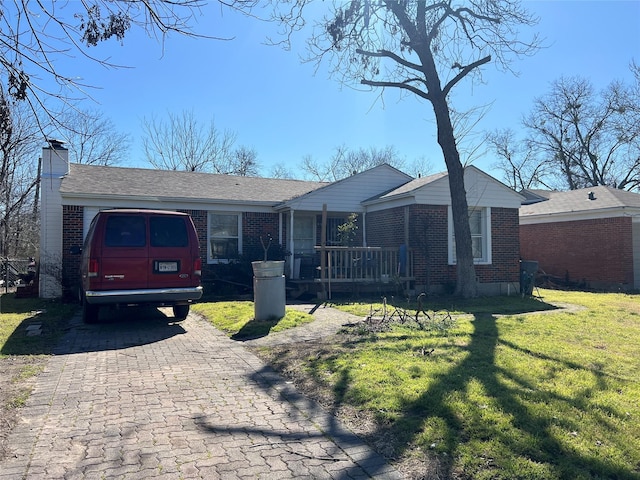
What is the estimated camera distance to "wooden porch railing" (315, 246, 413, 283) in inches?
519

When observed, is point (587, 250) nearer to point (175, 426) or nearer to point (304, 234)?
point (304, 234)

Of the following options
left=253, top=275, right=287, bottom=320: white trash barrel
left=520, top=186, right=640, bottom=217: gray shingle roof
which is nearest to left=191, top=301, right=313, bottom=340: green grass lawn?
left=253, top=275, right=287, bottom=320: white trash barrel

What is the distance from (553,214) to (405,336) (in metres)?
15.3

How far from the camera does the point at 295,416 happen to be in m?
4.12

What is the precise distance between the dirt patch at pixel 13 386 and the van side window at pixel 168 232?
281 cm

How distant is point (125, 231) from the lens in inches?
323

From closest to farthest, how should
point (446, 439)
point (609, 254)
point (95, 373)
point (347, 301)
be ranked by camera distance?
point (446, 439)
point (95, 373)
point (347, 301)
point (609, 254)

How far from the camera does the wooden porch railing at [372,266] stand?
13.2 metres

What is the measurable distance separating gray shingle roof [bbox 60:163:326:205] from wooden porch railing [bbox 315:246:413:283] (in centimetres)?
349

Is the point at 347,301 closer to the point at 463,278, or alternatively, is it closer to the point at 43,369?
the point at 463,278

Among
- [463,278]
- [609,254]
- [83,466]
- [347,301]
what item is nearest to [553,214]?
[609,254]

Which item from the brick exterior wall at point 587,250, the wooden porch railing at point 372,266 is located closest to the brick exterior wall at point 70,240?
the wooden porch railing at point 372,266

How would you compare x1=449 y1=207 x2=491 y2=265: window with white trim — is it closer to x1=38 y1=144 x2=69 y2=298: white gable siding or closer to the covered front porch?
the covered front porch

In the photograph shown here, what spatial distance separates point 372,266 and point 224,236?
5007 millimetres
